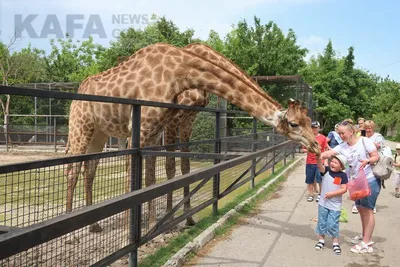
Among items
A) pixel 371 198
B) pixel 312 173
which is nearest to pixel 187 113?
pixel 371 198

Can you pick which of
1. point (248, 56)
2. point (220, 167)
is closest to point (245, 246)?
point (220, 167)

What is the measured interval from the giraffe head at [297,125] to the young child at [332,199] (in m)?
0.26

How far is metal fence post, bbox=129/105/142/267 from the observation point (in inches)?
129

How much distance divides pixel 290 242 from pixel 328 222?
22.9 inches

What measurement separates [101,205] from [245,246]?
326 centimetres

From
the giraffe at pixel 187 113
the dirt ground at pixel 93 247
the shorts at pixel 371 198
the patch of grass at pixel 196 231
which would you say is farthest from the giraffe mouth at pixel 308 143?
the dirt ground at pixel 93 247

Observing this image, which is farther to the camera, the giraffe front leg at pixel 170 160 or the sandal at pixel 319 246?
the giraffe front leg at pixel 170 160

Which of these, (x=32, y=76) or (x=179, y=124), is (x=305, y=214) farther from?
(x=32, y=76)

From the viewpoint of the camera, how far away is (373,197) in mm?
4484

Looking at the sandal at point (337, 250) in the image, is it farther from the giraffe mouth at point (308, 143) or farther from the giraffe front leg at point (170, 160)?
the giraffe front leg at point (170, 160)

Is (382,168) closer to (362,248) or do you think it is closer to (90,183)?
(362,248)

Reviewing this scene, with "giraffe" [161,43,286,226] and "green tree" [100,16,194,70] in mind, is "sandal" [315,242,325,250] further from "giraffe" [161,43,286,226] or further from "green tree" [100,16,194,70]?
"green tree" [100,16,194,70]

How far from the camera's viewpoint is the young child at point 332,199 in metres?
4.34

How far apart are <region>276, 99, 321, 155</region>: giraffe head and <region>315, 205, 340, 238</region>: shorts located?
30.2 inches
